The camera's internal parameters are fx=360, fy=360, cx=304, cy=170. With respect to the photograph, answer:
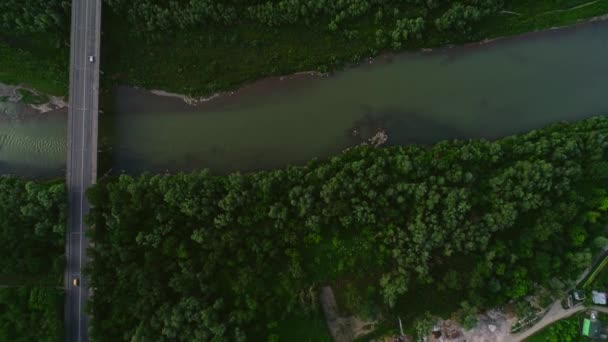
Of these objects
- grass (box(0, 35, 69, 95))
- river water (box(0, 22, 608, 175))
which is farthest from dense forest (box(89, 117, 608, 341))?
grass (box(0, 35, 69, 95))

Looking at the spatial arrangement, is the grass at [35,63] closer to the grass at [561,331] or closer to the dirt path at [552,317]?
the dirt path at [552,317]

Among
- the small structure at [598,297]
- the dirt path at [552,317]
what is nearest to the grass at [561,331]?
the dirt path at [552,317]

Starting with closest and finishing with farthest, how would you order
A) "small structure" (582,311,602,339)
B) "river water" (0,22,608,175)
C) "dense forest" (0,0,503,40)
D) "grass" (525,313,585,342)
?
1. "small structure" (582,311,602,339)
2. "grass" (525,313,585,342)
3. "dense forest" (0,0,503,40)
4. "river water" (0,22,608,175)

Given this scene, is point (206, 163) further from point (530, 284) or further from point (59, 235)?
point (530, 284)

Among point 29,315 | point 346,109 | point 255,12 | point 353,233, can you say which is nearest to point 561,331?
point 353,233

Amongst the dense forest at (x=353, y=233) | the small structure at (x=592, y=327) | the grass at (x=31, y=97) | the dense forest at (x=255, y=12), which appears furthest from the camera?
the grass at (x=31, y=97)

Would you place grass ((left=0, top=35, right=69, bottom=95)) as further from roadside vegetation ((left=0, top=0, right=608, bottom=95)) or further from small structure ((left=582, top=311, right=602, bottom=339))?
small structure ((left=582, top=311, right=602, bottom=339))

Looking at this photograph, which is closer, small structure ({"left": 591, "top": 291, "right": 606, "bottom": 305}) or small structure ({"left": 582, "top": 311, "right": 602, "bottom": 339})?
small structure ({"left": 582, "top": 311, "right": 602, "bottom": 339})
